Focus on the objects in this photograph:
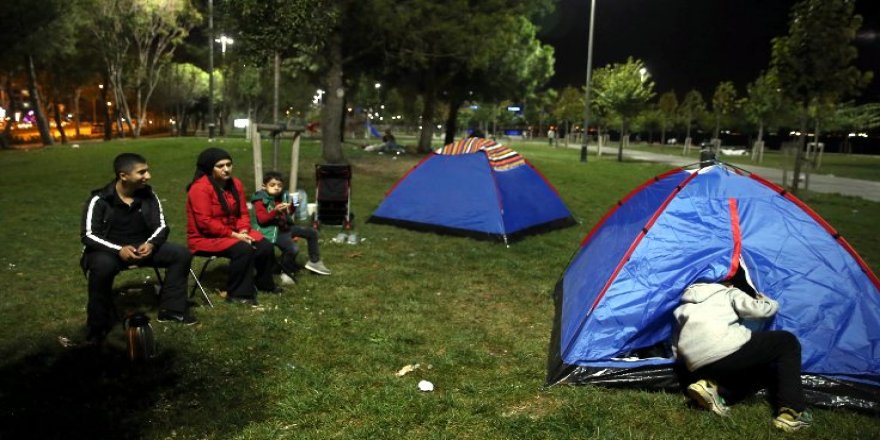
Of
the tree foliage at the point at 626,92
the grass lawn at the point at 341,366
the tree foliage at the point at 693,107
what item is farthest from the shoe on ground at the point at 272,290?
the tree foliage at the point at 693,107

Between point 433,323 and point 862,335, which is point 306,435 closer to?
point 433,323

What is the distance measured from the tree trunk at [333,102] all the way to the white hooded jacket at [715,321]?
1446 cm

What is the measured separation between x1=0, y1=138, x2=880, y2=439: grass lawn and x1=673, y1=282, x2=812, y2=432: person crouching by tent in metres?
0.13

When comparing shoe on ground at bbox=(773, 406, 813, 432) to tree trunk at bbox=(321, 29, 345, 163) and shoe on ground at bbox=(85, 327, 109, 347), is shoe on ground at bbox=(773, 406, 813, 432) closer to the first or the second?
shoe on ground at bbox=(85, 327, 109, 347)

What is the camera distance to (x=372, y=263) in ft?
26.2

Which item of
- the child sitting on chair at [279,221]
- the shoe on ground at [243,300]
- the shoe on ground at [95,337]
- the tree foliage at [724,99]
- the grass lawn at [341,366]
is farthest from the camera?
the tree foliage at [724,99]


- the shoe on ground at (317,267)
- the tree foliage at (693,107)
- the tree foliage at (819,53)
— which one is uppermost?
the tree foliage at (693,107)

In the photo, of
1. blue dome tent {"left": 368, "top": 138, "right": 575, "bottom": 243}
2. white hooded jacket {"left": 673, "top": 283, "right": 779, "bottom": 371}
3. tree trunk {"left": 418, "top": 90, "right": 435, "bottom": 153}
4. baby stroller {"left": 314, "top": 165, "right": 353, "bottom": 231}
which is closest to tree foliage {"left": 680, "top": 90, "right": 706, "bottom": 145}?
tree trunk {"left": 418, "top": 90, "right": 435, "bottom": 153}

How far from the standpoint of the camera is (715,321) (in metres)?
3.98

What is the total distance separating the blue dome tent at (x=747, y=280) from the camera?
4305mm

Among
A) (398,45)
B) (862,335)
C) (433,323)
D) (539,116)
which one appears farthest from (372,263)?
→ (539,116)

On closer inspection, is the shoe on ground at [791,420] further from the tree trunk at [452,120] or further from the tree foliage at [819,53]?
the tree trunk at [452,120]

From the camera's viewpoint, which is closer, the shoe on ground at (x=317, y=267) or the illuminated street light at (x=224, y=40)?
the shoe on ground at (x=317, y=267)

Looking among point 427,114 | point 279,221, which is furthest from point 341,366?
point 427,114
